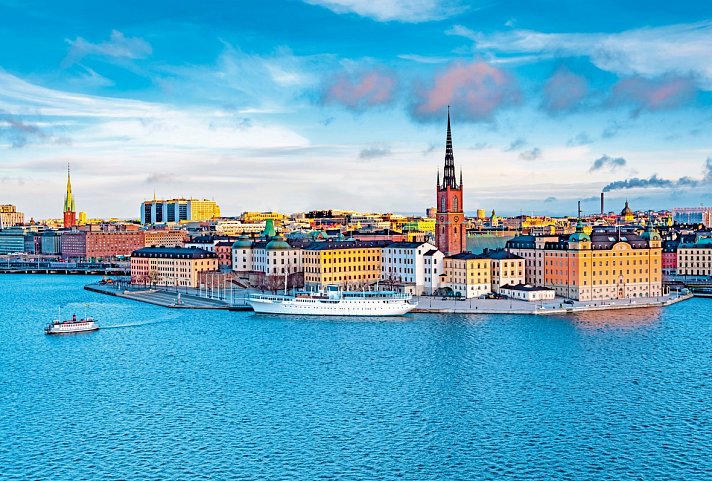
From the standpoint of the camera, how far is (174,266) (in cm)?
7825

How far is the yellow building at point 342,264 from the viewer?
67.8 meters

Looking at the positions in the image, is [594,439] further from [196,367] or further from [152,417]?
[196,367]

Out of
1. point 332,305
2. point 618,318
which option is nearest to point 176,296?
point 332,305

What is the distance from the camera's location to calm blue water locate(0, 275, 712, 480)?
23688 millimetres

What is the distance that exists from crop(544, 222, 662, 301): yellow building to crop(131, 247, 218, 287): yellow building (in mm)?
31027

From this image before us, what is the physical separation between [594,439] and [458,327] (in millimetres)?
21311

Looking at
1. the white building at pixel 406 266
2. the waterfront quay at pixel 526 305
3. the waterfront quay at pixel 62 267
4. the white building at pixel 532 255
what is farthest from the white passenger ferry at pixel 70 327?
the waterfront quay at pixel 62 267

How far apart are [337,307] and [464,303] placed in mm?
9233

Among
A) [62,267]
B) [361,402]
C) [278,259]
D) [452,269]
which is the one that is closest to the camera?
[361,402]

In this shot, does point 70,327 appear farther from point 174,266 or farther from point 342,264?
point 174,266

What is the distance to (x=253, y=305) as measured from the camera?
56.3 meters

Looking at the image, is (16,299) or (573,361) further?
(16,299)

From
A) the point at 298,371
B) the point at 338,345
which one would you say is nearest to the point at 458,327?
the point at 338,345

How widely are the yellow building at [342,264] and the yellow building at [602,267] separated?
1471cm
